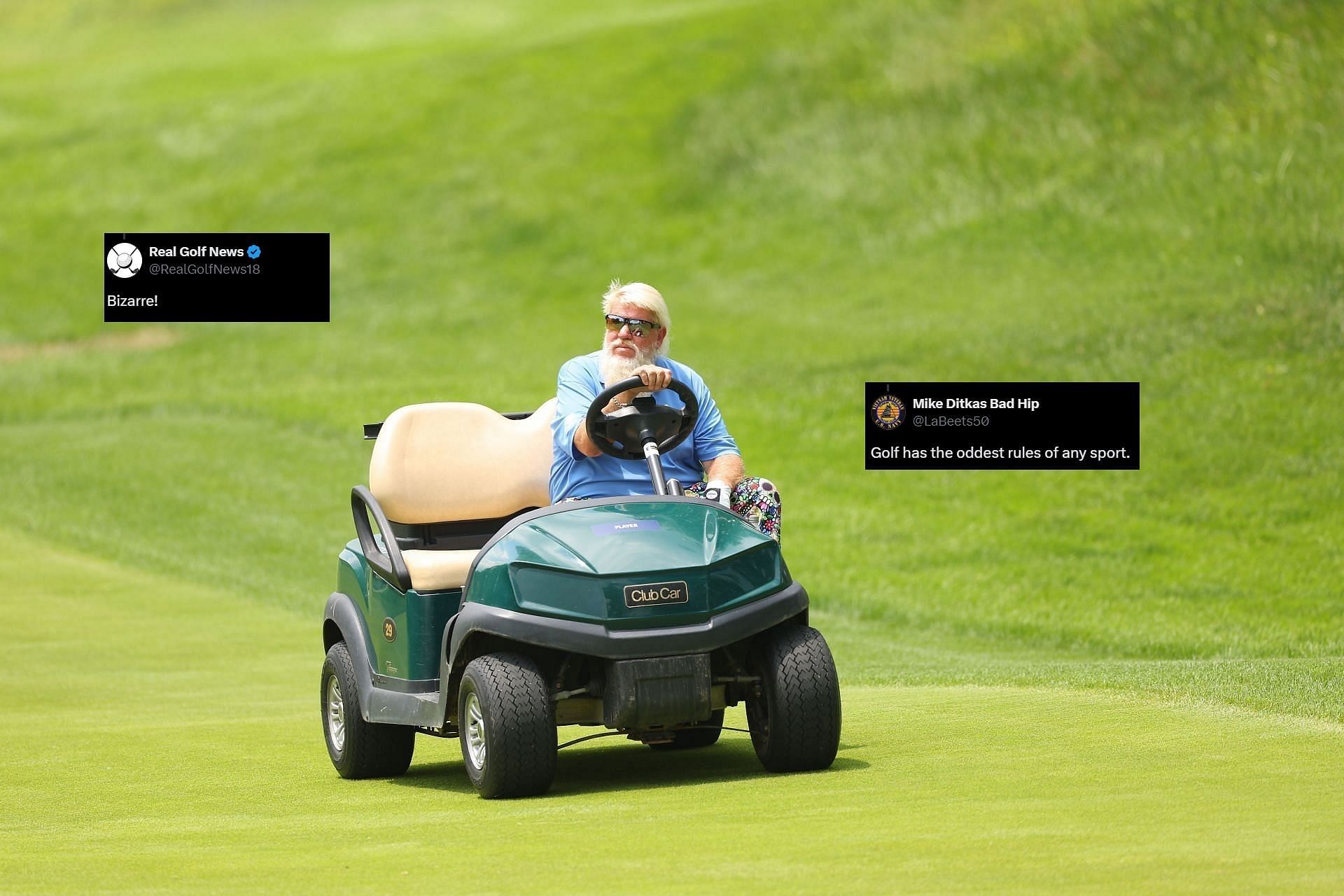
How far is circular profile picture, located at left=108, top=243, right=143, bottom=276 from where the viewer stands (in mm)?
27906

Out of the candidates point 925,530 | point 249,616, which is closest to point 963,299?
point 925,530

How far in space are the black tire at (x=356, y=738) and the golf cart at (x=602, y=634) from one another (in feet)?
0.06

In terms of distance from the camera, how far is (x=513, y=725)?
6371 mm

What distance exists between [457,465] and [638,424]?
108 cm

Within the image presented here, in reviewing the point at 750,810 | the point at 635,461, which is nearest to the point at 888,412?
the point at 635,461

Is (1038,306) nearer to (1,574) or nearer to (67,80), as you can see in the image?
(1,574)

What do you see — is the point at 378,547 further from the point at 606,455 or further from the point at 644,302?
the point at 644,302

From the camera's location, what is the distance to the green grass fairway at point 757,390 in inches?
229

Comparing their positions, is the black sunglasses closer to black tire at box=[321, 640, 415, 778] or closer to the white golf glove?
the white golf glove

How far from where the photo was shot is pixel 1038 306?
77.5ft

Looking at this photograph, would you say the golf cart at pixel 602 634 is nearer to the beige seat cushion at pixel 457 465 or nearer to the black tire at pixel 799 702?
the black tire at pixel 799 702

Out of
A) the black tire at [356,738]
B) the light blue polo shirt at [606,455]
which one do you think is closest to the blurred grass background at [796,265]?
the light blue polo shirt at [606,455]

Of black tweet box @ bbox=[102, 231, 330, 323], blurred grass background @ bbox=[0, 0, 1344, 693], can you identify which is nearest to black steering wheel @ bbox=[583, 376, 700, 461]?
blurred grass background @ bbox=[0, 0, 1344, 693]

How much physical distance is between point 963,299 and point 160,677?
1499 centimetres
